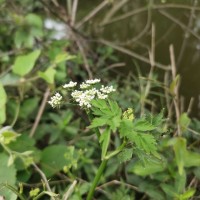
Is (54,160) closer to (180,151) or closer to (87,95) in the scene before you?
(180,151)

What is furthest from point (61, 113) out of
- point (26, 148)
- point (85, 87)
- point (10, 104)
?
point (85, 87)

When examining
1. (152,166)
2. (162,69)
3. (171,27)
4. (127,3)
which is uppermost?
(127,3)

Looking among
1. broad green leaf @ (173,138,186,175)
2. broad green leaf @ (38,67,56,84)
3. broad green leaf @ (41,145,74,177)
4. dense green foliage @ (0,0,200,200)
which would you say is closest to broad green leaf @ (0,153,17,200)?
dense green foliage @ (0,0,200,200)

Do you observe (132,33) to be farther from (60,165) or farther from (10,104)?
(60,165)

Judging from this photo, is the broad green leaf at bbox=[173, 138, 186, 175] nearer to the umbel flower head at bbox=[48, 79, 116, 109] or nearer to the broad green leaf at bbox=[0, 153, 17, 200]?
the umbel flower head at bbox=[48, 79, 116, 109]

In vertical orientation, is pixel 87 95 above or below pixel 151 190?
above

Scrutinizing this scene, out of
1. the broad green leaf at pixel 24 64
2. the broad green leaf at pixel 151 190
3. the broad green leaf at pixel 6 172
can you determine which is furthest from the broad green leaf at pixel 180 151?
the broad green leaf at pixel 24 64

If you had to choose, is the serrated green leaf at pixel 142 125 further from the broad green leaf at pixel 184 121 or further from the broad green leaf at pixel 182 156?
the broad green leaf at pixel 184 121

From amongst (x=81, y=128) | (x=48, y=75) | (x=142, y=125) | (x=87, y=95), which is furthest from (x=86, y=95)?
(x=81, y=128)
